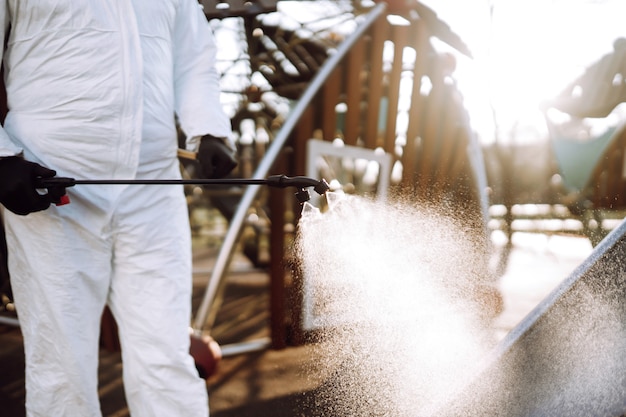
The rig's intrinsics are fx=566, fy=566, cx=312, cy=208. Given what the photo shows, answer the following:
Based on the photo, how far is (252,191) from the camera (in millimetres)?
3893

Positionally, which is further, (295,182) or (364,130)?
(364,130)

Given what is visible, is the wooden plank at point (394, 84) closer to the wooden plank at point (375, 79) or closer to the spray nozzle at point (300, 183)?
the wooden plank at point (375, 79)

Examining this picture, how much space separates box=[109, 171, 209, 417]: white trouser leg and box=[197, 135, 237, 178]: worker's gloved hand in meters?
0.18

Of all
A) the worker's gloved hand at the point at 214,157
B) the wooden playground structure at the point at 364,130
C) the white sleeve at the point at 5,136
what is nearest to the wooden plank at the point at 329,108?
the wooden playground structure at the point at 364,130

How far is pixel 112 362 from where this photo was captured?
3.78 m

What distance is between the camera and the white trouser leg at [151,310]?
69.5 inches

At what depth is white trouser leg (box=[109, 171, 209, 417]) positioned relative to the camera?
5.79 feet

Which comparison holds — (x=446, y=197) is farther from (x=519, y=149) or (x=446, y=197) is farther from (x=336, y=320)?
(x=519, y=149)

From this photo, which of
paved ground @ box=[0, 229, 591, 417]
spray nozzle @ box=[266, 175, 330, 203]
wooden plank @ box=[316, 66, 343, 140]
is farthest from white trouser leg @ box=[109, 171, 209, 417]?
wooden plank @ box=[316, 66, 343, 140]

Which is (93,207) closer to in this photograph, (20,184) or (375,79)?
(20,184)

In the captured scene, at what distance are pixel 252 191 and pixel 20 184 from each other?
246cm

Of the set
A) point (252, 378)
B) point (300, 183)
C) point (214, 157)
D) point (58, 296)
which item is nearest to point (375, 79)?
point (252, 378)

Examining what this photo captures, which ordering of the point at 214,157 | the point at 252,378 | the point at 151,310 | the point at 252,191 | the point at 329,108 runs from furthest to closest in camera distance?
the point at 329,108
the point at 252,191
the point at 252,378
the point at 214,157
the point at 151,310

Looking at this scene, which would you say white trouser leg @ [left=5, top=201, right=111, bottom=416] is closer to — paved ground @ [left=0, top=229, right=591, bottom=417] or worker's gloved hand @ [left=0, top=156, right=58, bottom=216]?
worker's gloved hand @ [left=0, top=156, right=58, bottom=216]
